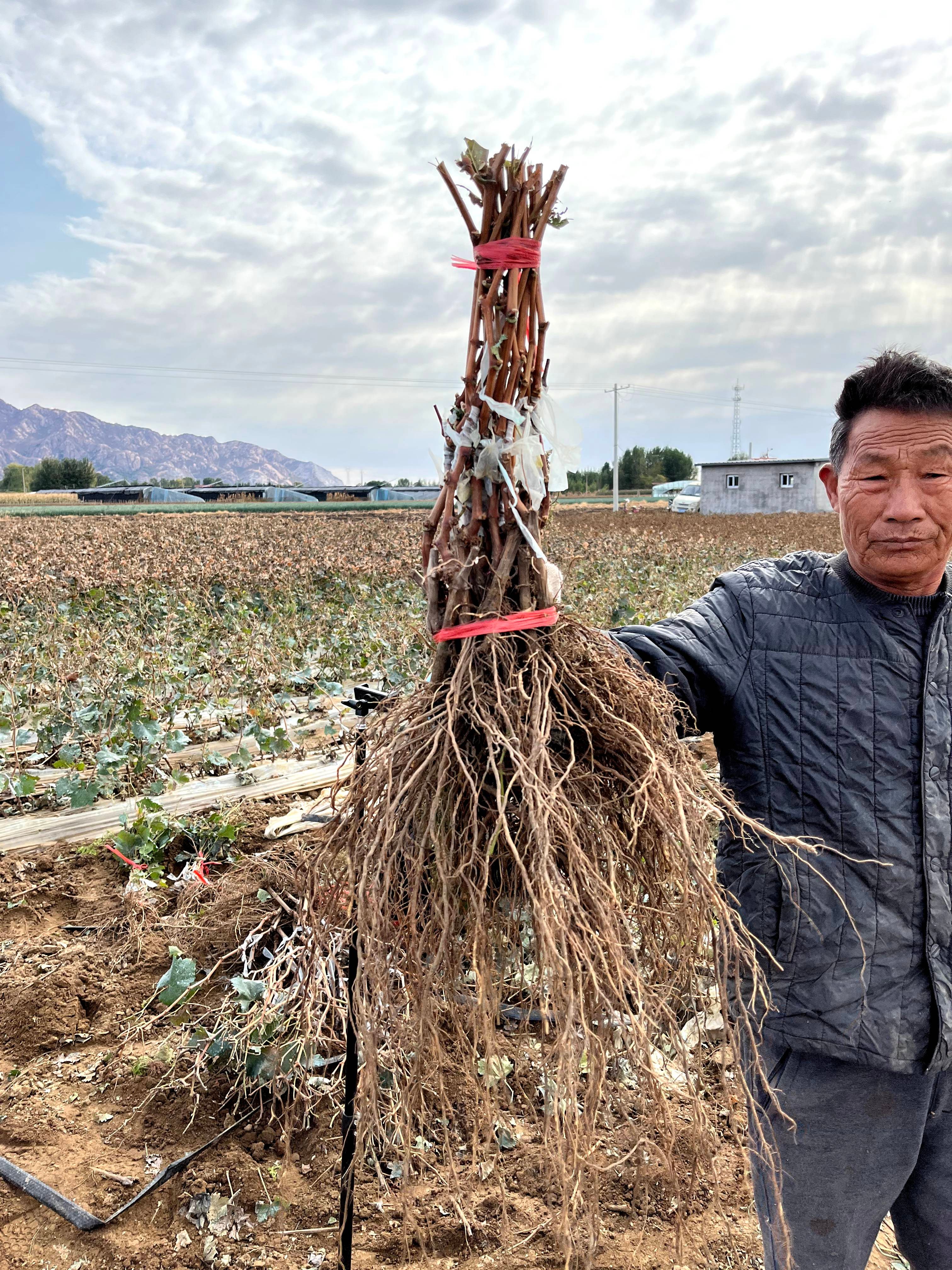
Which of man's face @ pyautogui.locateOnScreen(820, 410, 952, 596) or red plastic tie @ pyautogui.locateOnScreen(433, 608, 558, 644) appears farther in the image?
man's face @ pyautogui.locateOnScreen(820, 410, 952, 596)

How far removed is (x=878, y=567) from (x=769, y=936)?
658mm

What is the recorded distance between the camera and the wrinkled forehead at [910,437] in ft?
4.62

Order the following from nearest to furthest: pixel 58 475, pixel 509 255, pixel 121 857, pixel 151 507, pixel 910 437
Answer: pixel 509 255 → pixel 910 437 → pixel 121 857 → pixel 151 507 → pixel 58 475

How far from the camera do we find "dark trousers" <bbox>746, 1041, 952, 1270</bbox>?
4.73 feet

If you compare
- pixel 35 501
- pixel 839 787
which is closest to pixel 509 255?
pixel 839 787

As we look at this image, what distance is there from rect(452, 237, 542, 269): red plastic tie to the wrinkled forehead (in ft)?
2.20

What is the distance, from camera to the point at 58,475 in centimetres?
5556

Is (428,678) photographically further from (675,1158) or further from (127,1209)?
(127,1209)

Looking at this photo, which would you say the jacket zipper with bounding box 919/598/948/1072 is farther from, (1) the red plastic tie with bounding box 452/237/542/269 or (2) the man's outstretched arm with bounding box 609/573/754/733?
(1) the red plastic tie with bounding box 452/237/542/269

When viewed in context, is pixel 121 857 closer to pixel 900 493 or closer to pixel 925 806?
pixel 925 806

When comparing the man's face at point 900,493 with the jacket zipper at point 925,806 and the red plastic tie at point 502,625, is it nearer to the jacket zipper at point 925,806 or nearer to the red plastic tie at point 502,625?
the jacket zipper at point 925,806

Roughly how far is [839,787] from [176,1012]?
1.88m

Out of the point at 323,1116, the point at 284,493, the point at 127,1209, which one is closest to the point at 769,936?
the point at 323,1116

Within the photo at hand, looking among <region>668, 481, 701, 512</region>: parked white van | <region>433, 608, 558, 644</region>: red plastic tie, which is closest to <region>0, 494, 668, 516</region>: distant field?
<region>668, 481, 701, 512</region>: parked white van
